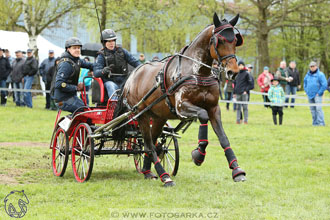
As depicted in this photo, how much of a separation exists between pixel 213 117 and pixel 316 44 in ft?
121

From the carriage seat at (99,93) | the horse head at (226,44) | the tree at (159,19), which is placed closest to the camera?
the horse head at (226,44)

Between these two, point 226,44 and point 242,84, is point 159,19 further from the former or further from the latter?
point 226,44

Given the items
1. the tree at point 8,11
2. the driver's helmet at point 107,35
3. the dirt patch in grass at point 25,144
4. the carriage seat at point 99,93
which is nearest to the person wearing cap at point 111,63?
the driver's helmet at point 107,35

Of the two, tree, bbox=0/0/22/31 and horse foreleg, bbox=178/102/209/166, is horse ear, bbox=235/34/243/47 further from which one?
tree, bbox=0/0/22/31

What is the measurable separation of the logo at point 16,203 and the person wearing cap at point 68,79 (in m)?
2.05

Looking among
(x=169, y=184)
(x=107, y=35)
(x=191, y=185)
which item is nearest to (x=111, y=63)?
(x=107, y=35)

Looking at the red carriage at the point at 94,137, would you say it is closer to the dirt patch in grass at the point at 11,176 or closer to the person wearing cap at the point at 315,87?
the dirt patch in grass at the point at 11,176

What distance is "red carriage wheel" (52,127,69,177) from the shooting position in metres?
8.10

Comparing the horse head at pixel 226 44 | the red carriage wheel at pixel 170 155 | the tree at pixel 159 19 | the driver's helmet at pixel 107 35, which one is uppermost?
the tree at pixel 159 19

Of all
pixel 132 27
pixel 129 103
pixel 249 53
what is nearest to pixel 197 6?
pixel 132 27

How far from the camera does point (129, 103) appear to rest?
7.89 m

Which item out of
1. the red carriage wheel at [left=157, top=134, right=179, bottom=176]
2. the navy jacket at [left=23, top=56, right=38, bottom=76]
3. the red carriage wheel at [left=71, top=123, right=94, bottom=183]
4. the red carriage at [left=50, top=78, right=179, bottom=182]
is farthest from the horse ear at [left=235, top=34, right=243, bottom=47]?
the navy jacket at [left=23, top=56, right=38, bottom=76]

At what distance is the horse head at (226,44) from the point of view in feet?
19.7

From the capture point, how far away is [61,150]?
8508 millimetres
